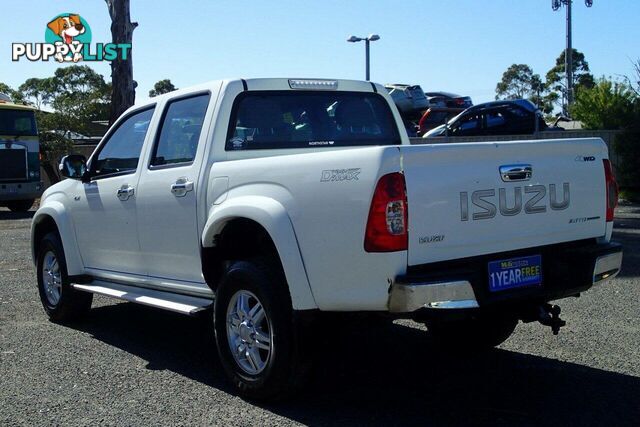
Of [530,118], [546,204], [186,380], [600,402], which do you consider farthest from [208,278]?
[530,118]

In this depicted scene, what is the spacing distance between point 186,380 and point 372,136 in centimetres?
238

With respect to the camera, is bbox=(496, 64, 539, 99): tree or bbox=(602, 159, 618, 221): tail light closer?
bbox=(602, 159, 618, 221): tail light

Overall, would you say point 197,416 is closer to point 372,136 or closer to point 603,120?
point 372,136

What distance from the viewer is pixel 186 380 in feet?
18.1

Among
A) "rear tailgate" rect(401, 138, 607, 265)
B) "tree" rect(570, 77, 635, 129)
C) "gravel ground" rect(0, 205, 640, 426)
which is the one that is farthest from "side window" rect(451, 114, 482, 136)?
"rear tailgate" rect(401, 138, 607, 265)

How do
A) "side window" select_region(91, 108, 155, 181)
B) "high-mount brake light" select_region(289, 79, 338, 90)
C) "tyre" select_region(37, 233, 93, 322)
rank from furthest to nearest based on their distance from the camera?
"tyre" select_region(37, 233, 93, 322) < "side window" select_region(91, 108, 155, 181) < "high-mount brake light" select_region(289, 79, 338, 90)

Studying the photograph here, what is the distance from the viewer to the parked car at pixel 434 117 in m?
25.6

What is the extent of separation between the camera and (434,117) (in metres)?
26.6

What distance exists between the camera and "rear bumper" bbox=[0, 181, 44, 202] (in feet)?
70.3

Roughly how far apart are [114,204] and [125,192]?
9.8 inches

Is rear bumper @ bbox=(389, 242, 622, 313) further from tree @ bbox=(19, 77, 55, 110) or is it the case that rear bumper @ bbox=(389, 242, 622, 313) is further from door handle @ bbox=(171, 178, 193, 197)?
tree @ bbox=(19, 77, 55, 110)

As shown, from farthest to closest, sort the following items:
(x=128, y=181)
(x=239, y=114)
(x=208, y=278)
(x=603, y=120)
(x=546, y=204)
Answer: (x=603, y=120) → (x=128, y=181) → (x=239, y=114) → (x=208, y=278) → (x=546, y=204)

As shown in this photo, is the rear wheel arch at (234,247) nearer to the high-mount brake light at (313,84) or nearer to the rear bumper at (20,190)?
the high-mount brake light at (313,84)

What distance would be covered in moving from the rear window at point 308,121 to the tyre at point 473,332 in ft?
5.10
